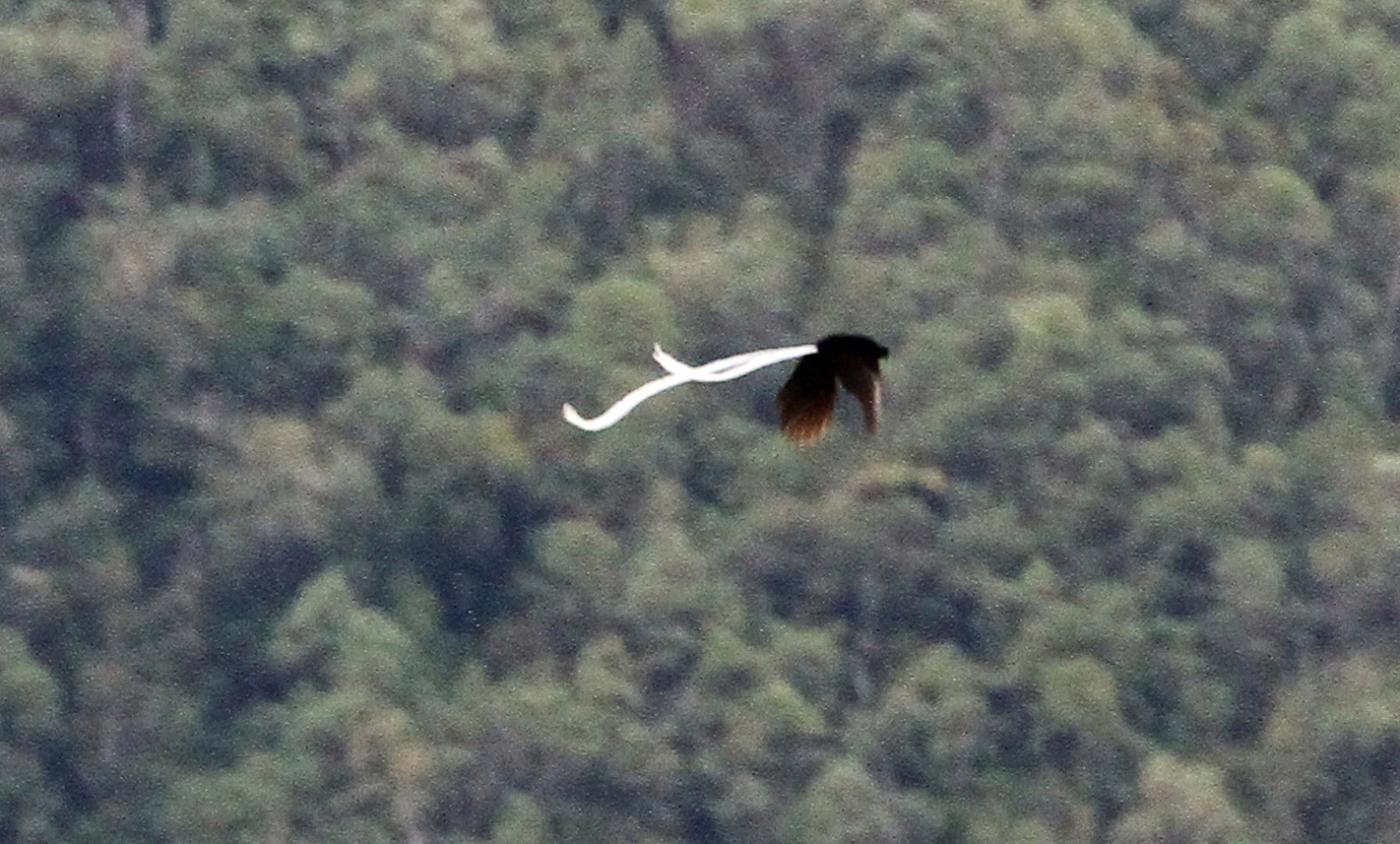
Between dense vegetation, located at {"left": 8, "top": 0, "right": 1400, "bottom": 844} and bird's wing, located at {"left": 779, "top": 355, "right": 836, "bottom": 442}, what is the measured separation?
43.9ft

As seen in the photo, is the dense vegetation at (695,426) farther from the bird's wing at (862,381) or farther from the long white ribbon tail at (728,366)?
the long white ribbon tail at (728,366)

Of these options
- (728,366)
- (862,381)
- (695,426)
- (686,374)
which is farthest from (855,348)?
(695,426)

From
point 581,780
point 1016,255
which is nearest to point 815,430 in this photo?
point 581,780

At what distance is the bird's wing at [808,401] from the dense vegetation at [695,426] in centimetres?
1338

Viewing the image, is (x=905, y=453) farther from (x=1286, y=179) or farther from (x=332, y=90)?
(x=332, y=90)

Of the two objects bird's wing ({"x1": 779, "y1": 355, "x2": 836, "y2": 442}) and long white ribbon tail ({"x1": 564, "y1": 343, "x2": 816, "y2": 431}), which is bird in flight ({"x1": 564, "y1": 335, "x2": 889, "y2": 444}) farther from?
long white ribbon tail ({"x1": 564, "y1": 343, "x2": 816, "y2": 431})

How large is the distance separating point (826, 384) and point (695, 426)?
1474 centimetres

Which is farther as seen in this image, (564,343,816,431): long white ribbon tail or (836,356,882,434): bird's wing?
(836,356,882,434): bird's wing

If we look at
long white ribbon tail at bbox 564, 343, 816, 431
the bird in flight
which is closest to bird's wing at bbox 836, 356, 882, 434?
the bird in flight

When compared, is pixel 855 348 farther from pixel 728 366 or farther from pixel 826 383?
pixel 728 366

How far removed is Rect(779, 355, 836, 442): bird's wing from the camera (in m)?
5.53

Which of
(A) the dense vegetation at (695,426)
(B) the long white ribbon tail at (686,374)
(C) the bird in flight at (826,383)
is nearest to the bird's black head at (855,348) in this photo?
(C) the bird in flight at (826,383)

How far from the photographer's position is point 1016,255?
820 inches

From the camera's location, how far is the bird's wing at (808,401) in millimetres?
5527
